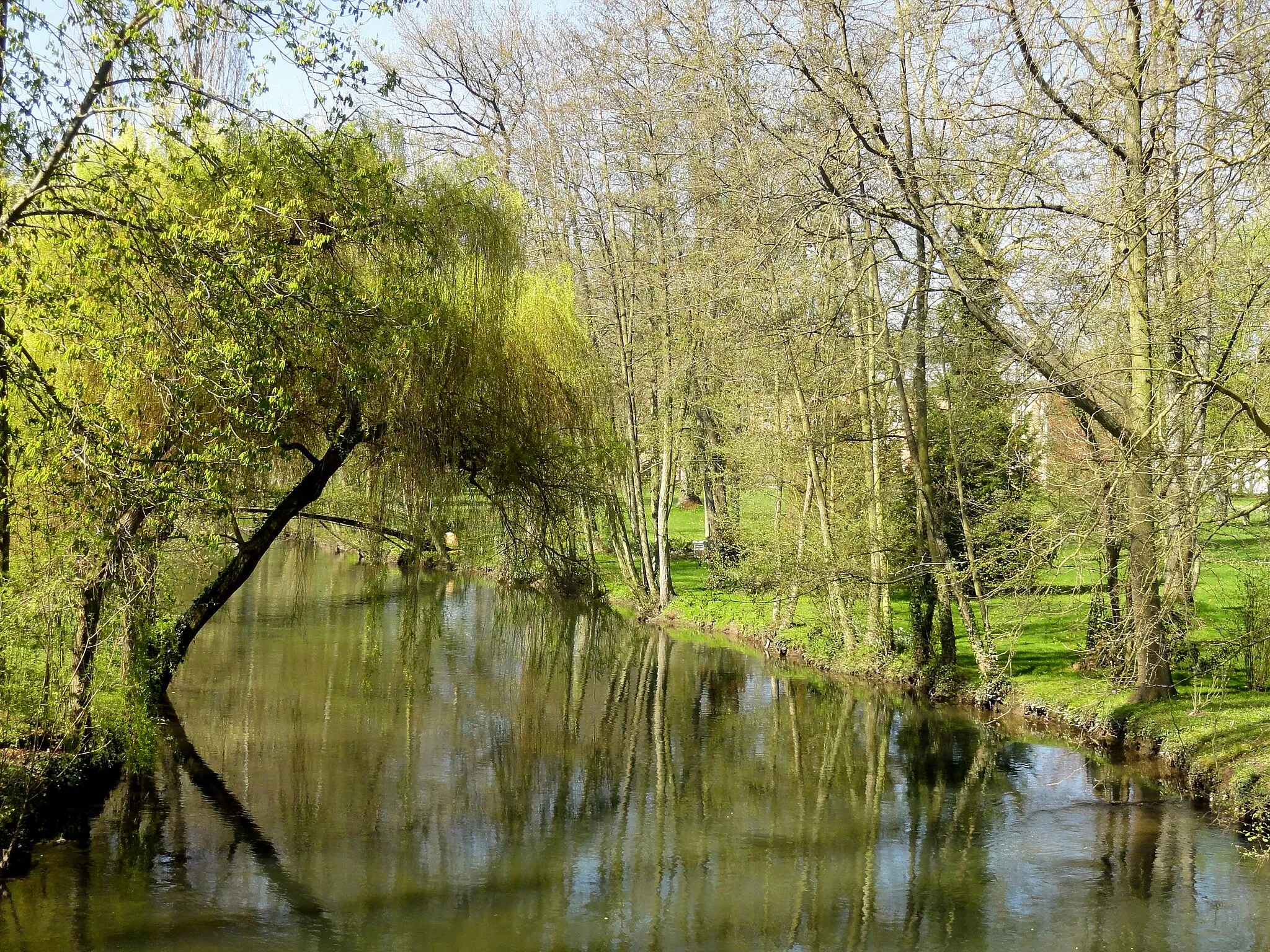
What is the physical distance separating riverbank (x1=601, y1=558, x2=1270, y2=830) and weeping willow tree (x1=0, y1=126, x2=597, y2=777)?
6.46m

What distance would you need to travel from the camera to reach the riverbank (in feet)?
39.2

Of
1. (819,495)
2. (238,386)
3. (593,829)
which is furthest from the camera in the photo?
(819,495)

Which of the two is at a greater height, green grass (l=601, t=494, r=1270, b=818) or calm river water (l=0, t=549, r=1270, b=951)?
green grass (l=601, t=494, r=1270, b=818)

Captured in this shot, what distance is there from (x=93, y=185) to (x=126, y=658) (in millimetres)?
5294

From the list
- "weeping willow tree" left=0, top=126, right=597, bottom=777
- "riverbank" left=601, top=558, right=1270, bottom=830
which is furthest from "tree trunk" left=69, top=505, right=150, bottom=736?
"riverbank" left=601, top=558, right=1270, bottom=830

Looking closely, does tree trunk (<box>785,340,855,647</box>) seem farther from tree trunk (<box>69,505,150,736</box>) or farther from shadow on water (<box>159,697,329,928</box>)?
tree trunk (<box>69,505,150,736</box>)

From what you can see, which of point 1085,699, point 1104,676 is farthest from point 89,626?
point 1104,676

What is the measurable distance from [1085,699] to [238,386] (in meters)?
12.6

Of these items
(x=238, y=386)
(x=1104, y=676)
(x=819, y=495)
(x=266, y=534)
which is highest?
(x=238, y=386)

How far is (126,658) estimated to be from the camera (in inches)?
431

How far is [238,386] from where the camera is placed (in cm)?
723

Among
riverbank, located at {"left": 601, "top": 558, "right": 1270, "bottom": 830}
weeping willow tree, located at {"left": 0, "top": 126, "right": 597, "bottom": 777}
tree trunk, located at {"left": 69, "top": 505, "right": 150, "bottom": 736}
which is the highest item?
weeping willow tree, located at {"left": 0, "top": 126, "right": 597, "bottom": 777}

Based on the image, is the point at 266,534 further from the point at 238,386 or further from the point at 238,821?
the point at 238,386

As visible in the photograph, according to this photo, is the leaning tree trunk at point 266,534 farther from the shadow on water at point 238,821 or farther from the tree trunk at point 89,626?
the tree trunk at point 89,626
